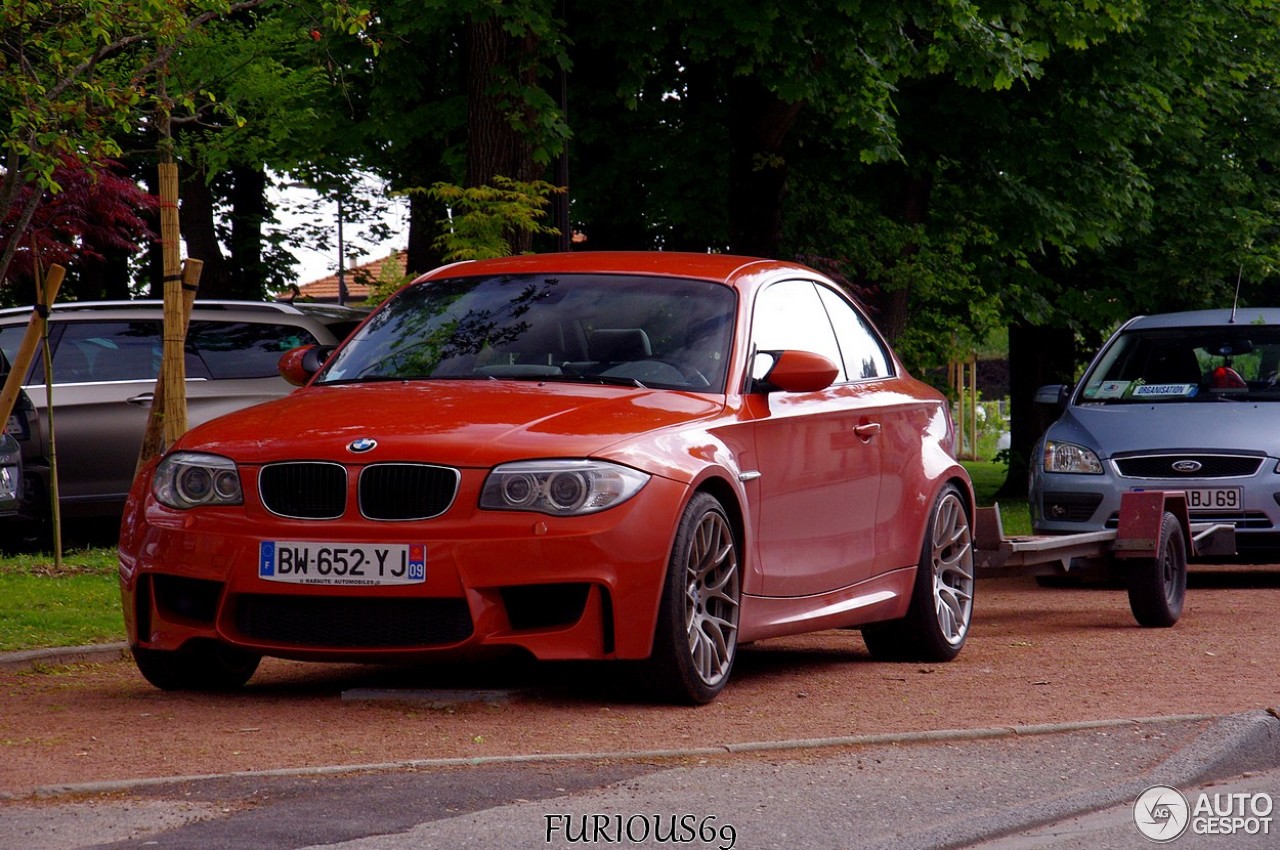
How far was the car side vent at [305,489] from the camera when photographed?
6707mm

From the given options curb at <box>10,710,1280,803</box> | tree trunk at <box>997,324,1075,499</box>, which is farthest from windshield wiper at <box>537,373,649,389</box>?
tree trunk at <box>997,324,1075,499</box>

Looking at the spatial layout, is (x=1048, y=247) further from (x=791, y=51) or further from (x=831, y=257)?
(x=791, y=51)

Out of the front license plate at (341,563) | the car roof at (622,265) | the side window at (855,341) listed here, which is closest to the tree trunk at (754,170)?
the side window at (855,341)

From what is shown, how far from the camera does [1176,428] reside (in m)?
13.2

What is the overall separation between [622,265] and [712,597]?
1684 millimetres

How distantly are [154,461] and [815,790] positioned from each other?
10.0ft

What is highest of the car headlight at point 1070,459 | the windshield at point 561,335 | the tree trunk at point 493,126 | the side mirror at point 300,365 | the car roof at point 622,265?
the tree trunk at point 493,126

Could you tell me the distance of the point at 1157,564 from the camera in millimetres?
10461

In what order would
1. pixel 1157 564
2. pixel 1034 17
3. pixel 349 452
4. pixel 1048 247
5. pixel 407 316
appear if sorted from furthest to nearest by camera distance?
pixel 1048 247 < pixel 1034 17 < pixel 1157 564 < pixel 407 316 < pixel 349 452

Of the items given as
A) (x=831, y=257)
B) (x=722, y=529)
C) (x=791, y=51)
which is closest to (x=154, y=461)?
(x=722, y=529)

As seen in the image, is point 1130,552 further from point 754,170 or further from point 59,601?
point 754,170

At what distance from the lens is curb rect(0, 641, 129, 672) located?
28.8 feet

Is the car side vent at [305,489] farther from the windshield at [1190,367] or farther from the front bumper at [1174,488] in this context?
the windshield at [1190,367]

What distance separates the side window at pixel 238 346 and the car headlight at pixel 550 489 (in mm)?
9156
